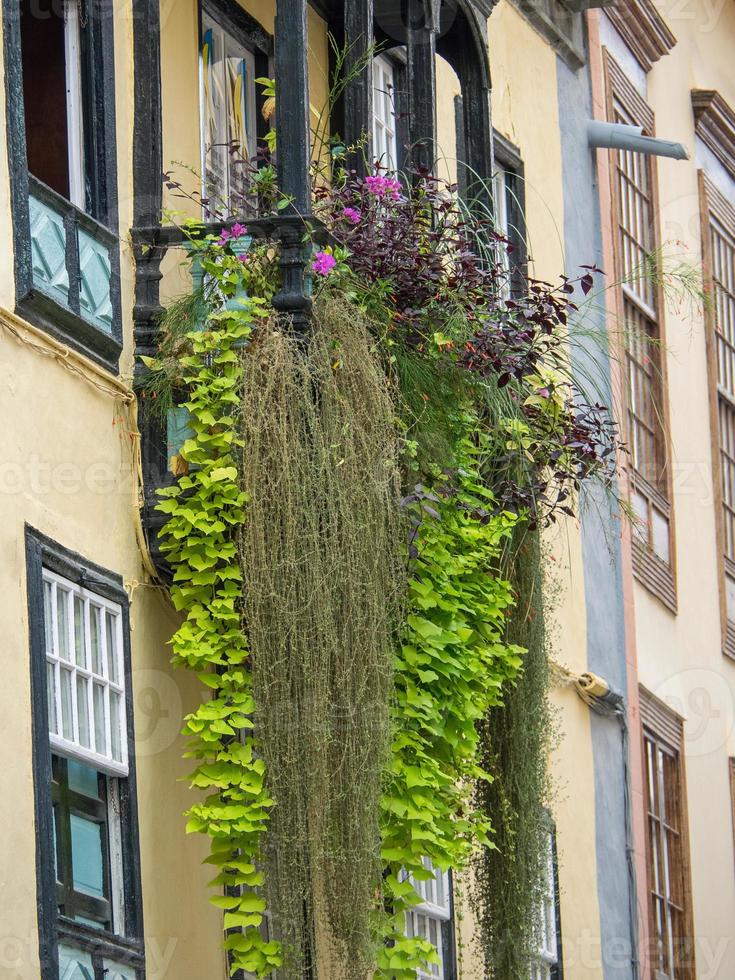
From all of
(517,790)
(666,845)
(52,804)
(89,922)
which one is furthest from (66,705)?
(666,845)

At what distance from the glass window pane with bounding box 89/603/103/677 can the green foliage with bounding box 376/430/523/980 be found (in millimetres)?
1273

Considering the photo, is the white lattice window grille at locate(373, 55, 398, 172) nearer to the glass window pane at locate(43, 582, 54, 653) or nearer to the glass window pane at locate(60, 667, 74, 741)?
the glass window pane at locate(43, 582, 54, 653)

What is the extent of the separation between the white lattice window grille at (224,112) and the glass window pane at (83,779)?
288cm

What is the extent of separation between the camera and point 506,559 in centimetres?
1257

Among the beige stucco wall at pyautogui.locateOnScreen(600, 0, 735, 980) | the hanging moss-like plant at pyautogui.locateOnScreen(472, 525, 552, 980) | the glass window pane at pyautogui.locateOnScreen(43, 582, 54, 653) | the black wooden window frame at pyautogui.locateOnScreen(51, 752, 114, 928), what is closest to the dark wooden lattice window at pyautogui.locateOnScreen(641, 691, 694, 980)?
the beige stucco wall at pyautogui.locateOnScreen(600, 0, 735, 980)

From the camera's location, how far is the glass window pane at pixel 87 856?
10328 millimetres

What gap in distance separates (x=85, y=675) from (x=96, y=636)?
0.26 metres

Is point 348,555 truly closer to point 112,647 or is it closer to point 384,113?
point 112,647

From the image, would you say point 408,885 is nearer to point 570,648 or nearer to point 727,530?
point 570,648

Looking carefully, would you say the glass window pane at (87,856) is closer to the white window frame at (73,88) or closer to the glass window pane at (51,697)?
the glass window pane at (51,697)

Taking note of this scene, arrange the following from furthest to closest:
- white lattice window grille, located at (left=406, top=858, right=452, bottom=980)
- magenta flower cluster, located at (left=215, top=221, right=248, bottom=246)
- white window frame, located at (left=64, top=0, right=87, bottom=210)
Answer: white lattice window grille, located at (left=406, top=858, right=452, bottom=980) → white window frame, located at (left=64, top=0, right=87, bottom=210) → magenta flower cluster, located at (left=215, top=221, right=248, bottom=246)

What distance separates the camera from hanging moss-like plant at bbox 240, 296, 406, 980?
10.4 meters

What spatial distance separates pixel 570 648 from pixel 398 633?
570 centimetres

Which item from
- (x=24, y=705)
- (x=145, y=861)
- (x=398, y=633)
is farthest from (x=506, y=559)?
(x=24, y=705)
